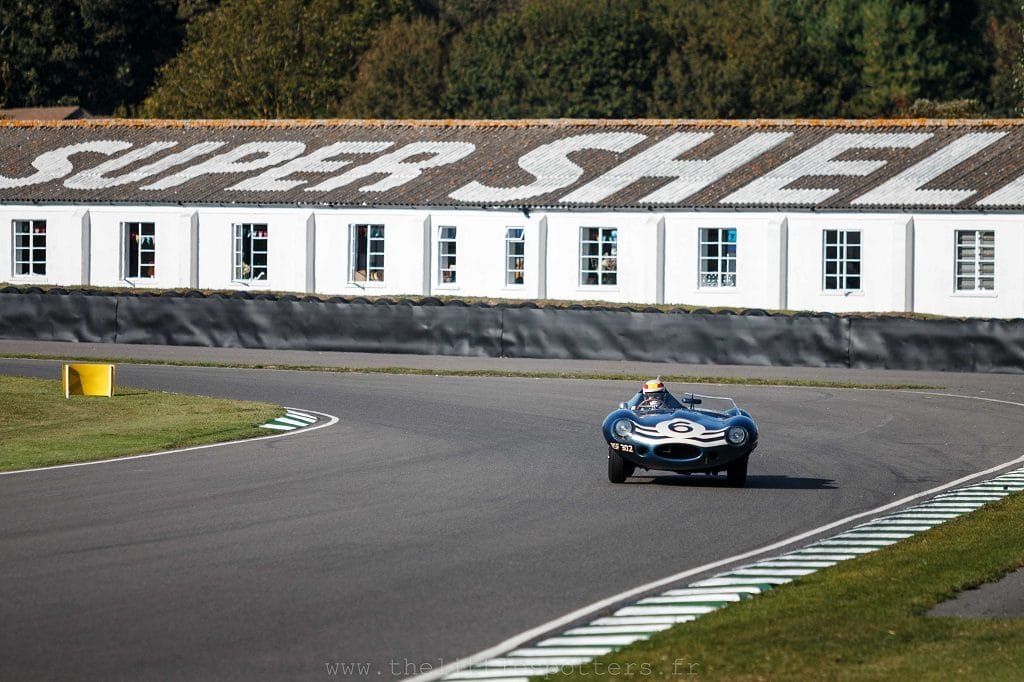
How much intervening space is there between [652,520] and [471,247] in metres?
34.0

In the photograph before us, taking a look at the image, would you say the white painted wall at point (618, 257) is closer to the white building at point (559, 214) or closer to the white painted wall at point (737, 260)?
the white building at point (559, 214)

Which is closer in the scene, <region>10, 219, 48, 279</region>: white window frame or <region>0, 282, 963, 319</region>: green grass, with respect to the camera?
<region>0, 282, 963, 319</region>: green grass

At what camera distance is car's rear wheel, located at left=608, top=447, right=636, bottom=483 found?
17.2m

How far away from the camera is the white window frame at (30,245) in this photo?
52.9m

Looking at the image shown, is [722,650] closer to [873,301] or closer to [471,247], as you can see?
[873,301]

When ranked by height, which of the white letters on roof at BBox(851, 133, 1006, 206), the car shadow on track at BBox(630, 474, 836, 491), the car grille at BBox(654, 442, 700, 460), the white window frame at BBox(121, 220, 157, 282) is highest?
the white letters on roof at BBox(851, 133, 1006, 206)

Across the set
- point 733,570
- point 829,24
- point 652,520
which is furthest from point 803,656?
point 829,24

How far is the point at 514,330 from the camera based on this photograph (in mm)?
36781

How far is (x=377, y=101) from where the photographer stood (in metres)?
89.3

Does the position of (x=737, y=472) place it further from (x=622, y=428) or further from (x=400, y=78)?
(x=400, y=78)

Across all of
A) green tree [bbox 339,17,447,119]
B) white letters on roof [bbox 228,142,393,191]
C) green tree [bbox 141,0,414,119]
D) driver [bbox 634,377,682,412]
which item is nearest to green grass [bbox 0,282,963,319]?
white letters on roof [bbox 228,142,393,191]

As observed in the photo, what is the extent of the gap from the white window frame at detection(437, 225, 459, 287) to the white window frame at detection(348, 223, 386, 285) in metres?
1.73

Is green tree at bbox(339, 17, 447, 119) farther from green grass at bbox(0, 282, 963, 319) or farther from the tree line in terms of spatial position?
green grass at bbox(0, 282, 963, 319)

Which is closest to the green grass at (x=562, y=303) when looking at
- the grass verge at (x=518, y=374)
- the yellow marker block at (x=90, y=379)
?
the grass verge at (x=518, y=374)
